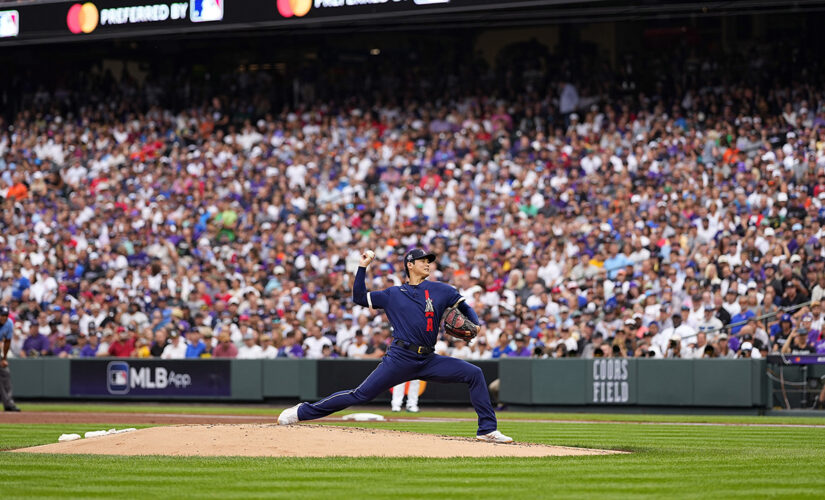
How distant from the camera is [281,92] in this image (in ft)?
102

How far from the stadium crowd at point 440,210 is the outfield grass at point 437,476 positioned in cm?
1002

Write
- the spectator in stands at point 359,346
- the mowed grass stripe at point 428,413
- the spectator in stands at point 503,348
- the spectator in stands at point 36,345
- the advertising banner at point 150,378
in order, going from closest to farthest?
the mowed grass stripe at point 428,413, the spectator in stands at point 503,348, the spectator in stands at point 359,346, the advertising banner at point 150,378, the spectator in stands at point 36,345

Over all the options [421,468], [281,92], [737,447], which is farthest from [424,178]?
[421,468]

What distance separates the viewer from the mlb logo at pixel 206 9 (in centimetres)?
2658

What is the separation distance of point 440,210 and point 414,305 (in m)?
15.0

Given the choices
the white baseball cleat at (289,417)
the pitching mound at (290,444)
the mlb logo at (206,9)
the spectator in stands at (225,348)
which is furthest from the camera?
the mlb logo at (206,9)

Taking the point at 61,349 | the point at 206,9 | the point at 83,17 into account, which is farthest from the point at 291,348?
the point at 83,17

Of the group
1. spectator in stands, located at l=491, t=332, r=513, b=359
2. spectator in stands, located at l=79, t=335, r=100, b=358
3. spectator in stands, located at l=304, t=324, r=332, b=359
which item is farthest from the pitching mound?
spectator in stands, located at l=79, t=335, r=100, b=358

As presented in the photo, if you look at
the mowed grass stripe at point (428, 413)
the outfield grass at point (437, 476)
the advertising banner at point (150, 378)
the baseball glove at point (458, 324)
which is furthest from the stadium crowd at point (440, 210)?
the outfield grass at point (437, 476)

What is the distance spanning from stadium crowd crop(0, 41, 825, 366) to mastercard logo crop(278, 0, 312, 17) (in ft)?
13.1

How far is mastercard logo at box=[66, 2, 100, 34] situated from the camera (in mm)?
27609

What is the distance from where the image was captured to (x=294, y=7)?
25719mm

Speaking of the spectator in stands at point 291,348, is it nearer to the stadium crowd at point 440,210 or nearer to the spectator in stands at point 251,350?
the stadium crowd at point 440,210

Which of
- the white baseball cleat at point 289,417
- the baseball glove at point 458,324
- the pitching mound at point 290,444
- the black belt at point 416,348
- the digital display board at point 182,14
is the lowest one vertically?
the pitching mound at point 290,444
